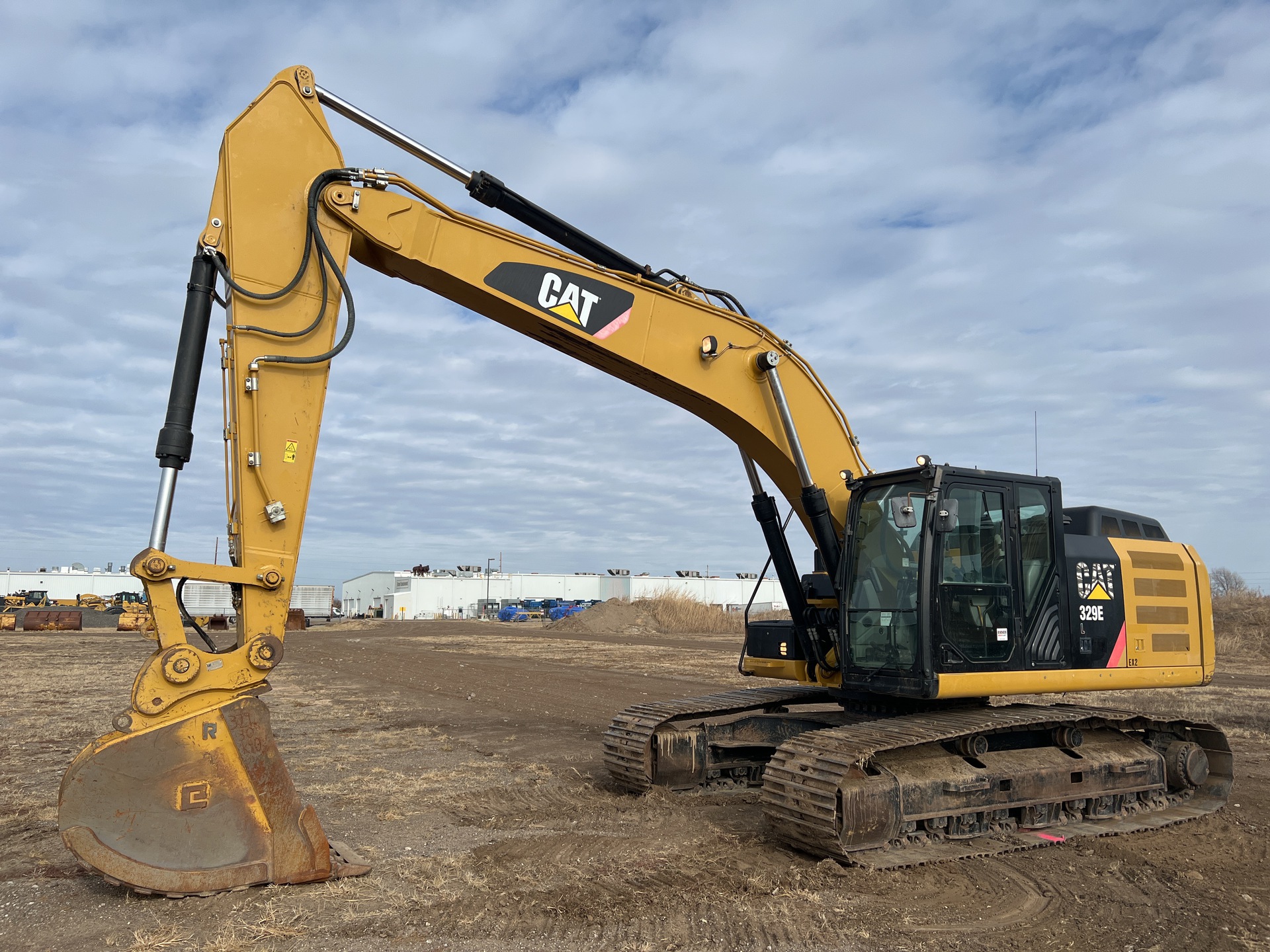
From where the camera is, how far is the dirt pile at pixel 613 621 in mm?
49438

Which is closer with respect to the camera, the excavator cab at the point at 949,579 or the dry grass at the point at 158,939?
the dry grass at the point at 158,939

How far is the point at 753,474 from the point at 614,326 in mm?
2257

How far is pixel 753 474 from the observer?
8.78 m

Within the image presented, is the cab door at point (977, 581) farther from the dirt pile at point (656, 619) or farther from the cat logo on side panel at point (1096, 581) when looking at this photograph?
the dirt pile at point (656, 619)

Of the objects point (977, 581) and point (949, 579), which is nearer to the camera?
point (949, 579)

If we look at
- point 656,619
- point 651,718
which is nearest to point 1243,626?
point 656,619

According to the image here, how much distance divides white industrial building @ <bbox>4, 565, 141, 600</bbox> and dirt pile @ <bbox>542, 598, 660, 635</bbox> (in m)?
78.0

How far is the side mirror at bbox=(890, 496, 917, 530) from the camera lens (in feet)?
24.2

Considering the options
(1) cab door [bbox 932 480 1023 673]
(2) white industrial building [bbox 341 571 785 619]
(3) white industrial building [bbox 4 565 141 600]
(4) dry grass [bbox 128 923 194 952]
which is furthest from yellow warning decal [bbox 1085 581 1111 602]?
(3) white industrial building [bbox 4 565 141 600]

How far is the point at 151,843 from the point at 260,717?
833 millimetres

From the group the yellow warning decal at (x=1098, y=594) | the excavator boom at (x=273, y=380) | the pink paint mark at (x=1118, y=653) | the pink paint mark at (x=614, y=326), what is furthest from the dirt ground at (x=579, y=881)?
the pink paint mark at (x=614, y=326)

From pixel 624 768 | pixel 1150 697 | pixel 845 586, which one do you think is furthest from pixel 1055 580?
pixel 1150 697

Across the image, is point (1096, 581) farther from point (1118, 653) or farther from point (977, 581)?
point (977, 581)

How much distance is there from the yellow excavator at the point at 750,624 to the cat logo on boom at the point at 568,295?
0.9 inches
